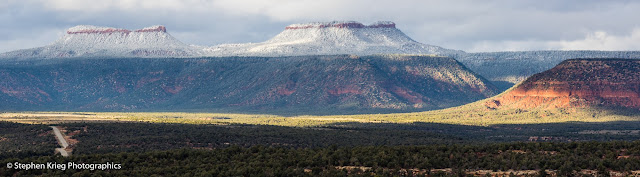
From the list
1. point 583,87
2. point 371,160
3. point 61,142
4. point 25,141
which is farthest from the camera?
point 583,87

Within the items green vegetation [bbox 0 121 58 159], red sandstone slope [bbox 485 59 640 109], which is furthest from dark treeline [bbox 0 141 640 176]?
red sandstone slope [bbox 485 59 640 109]

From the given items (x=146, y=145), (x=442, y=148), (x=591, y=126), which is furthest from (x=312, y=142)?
(x=591, y=126)

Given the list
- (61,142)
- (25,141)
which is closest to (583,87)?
(61,142)

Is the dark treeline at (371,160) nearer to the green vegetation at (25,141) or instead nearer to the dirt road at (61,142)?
the green vegetation at (25,141)

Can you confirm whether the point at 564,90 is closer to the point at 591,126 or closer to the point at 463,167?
the point at 591,126

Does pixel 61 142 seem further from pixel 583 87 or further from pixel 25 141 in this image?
pixel 583 87

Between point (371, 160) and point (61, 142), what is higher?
point (61, 142)
